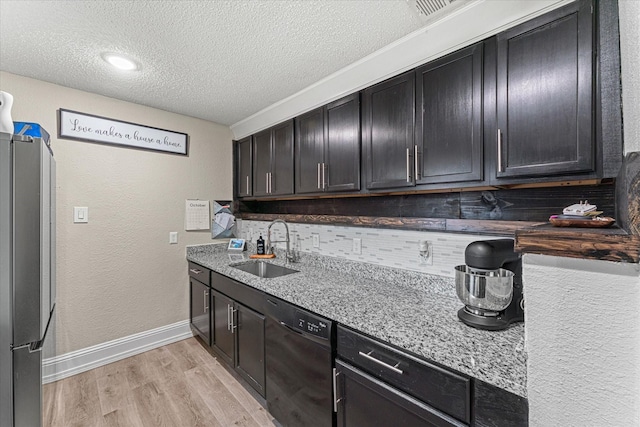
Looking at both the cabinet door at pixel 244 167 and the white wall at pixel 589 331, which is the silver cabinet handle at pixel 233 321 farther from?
the white wall at pixel 589 331

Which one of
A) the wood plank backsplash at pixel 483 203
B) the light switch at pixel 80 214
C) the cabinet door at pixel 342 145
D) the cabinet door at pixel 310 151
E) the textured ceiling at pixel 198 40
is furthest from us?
the light switch at pixel 80 214

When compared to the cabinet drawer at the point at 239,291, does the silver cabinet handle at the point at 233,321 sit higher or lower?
lower

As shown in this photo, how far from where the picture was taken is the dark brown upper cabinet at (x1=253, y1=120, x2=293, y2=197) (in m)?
2.46

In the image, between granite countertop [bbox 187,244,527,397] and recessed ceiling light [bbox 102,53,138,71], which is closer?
granite countertop [bbox 187,244,527,397]

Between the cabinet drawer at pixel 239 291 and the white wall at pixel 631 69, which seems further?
the cabinet drawer at pixel 239 291

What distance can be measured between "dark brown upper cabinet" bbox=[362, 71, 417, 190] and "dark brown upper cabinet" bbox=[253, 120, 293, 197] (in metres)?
0.87

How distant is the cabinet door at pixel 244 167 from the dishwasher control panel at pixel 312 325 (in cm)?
187

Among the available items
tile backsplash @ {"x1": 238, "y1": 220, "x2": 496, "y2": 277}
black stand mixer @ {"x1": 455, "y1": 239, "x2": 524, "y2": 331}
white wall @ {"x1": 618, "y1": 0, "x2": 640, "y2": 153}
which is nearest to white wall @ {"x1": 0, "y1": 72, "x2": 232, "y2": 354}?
tile backsplash @ {"x1": 238, "y1": 220, "x2": 496, "y2": 277}

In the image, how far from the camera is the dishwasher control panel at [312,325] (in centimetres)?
131

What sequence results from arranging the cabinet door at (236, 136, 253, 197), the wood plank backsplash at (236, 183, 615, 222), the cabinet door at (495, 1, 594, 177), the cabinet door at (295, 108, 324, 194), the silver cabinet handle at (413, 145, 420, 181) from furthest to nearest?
1. the cabinet door at (236, 136, 253, 197)
2. the cabinet door at (295, 108, 324, 194)
3. the silver cabinet handle at (413, 145, 420, 181)
4. the wood plank backsplash at (236, 183, 615, 222)
5. the cabinet door at (495, 1, 594, 177)

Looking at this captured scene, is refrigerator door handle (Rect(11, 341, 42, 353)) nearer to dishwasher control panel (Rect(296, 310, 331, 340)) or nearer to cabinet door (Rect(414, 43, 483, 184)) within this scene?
dishwasher control panel (Rect(296, 310, 331, 340))

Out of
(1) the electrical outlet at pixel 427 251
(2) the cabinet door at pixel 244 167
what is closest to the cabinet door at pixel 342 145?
(1) the electrical outlet at pixel 427 251

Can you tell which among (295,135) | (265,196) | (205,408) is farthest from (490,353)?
(265,196)

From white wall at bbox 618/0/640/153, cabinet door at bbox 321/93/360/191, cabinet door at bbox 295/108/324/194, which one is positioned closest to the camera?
white wall at bbox 618/0/640/153
